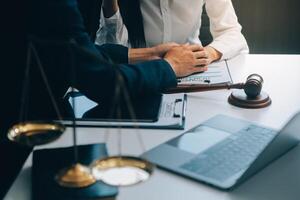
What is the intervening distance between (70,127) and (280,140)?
477 mm

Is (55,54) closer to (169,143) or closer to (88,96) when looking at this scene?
(88,96)

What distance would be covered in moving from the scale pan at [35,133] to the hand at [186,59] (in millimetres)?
639

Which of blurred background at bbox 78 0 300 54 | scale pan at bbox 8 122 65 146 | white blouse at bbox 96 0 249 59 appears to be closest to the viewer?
scale pan at bbox 8 122 65 146

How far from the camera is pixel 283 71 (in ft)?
4.93

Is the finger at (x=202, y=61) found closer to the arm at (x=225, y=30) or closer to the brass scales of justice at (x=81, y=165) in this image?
the arm at (x=225, y=30)

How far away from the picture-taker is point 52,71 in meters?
1.13

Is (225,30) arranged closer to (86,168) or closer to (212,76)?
(212,76)

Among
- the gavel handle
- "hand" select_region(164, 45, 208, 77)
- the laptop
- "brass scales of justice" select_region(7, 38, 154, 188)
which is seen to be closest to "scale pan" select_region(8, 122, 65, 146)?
"brass scales of justice" select_region(7, 38, 154, 188)

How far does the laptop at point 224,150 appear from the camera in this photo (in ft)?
2.89

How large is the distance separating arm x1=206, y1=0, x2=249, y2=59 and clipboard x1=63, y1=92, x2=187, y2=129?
45 centimetres

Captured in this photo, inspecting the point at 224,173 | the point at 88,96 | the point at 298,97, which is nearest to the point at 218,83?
the point at 298,97

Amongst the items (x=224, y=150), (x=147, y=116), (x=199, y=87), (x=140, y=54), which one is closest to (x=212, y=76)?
(x=199, y=87)

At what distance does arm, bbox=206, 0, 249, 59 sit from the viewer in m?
1.63

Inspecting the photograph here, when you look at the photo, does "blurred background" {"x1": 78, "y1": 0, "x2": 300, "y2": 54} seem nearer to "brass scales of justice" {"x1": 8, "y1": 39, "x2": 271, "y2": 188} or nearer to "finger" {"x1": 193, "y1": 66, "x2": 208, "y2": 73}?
"finger" {"x1": 193, "y1": 66, "x2": 208, "y2": 73}
